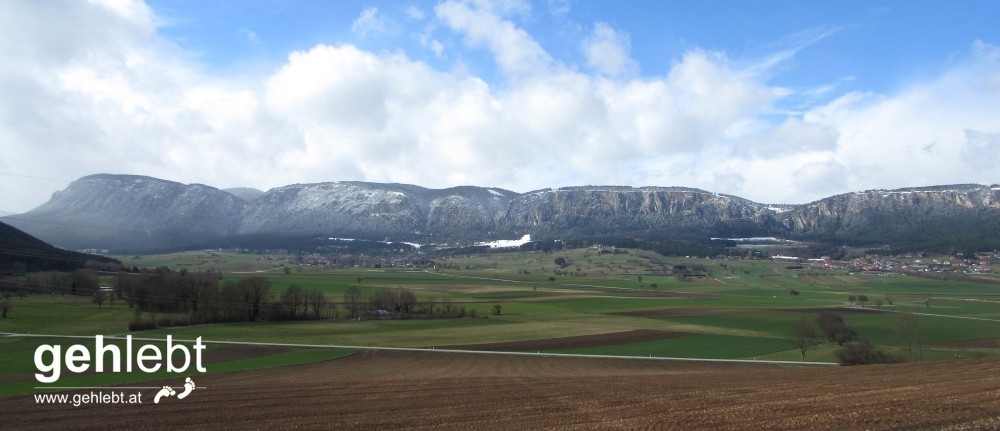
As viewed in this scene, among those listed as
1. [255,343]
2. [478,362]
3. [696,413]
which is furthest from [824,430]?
[255,343]

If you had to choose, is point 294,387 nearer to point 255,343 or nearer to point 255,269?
point 255,343

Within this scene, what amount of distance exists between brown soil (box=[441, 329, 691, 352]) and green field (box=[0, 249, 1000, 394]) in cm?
161

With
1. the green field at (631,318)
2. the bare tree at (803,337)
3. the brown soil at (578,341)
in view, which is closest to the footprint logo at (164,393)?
the green field at (631,318)

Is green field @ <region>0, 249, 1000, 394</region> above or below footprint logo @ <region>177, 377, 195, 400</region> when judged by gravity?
below

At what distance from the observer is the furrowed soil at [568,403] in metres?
18.8

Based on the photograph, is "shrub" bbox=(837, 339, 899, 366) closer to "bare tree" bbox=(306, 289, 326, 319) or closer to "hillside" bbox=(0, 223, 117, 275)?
"bare tree" bbox=(306, 289, 326, 319)

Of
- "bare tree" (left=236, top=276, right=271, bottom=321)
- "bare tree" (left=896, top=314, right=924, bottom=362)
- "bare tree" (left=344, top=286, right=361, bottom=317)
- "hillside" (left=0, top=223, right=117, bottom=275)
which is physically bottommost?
"bare tree" (left=896, top=314, right=924, bottom=362)

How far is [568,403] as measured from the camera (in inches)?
952

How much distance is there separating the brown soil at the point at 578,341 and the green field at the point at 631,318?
5.29ft

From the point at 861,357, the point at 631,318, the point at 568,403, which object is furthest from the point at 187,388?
the point at 631,318

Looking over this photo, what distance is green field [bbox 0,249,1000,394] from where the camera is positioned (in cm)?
5497

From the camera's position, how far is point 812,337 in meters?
55.1

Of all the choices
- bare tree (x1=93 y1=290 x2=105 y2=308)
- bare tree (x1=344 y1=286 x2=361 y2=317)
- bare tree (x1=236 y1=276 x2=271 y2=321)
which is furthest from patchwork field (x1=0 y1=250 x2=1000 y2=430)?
bare tree (x1=236 y1=276 x2=271 y2=321)

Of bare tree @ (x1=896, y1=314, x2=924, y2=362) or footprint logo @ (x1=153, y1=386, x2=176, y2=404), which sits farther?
bare tree @ (x1=896, y1=314, x2=924, y2=362)
